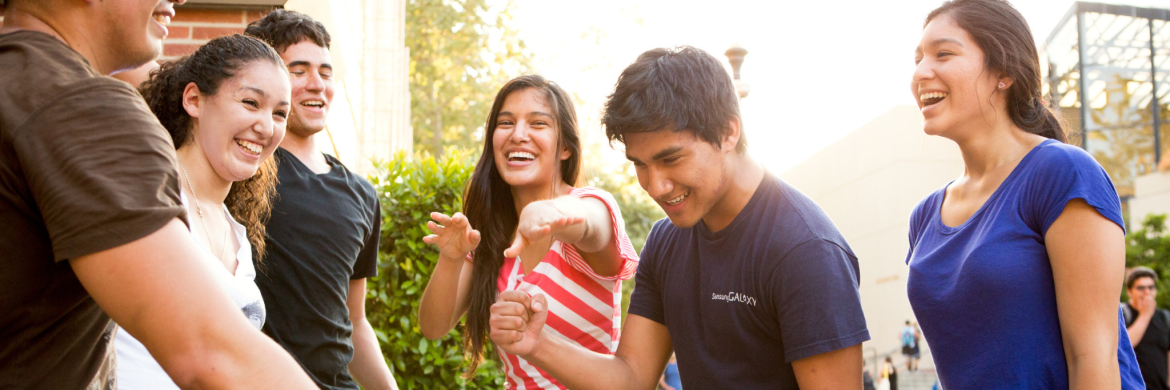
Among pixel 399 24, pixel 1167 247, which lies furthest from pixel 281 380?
pixel 1167 247

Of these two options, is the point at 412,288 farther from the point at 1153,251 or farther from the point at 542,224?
the point at 1153,251

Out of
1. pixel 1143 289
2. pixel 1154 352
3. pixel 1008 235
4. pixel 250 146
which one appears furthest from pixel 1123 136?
pixel 250 146

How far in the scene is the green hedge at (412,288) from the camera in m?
5.10

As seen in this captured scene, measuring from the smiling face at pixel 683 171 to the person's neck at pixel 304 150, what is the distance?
1510mm

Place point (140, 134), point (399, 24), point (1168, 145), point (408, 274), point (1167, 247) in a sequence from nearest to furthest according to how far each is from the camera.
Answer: point (140, 134)
point (408, 274)
point (399, 24)
point (1167, 247)
point (1168, 145)

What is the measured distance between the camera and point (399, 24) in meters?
11.5

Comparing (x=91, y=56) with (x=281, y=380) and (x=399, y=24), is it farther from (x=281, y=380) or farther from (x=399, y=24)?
(x=399, y=24)

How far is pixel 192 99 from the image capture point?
253 centimetres

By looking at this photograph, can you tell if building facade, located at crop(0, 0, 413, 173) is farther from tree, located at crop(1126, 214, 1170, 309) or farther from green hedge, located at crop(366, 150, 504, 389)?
tree, located at crop(1126, 214, 1170, 309)

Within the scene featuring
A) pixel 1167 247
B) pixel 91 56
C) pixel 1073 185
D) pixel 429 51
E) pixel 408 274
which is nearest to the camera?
pixel 91 56

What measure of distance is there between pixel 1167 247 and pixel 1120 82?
27.7 ft

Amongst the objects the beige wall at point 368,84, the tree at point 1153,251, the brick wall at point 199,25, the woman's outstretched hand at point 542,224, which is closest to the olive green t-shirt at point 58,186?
the woman's outstretched hand at point 542,224

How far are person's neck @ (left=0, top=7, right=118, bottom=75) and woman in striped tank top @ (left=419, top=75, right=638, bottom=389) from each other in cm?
117

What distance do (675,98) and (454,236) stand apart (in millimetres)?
952
